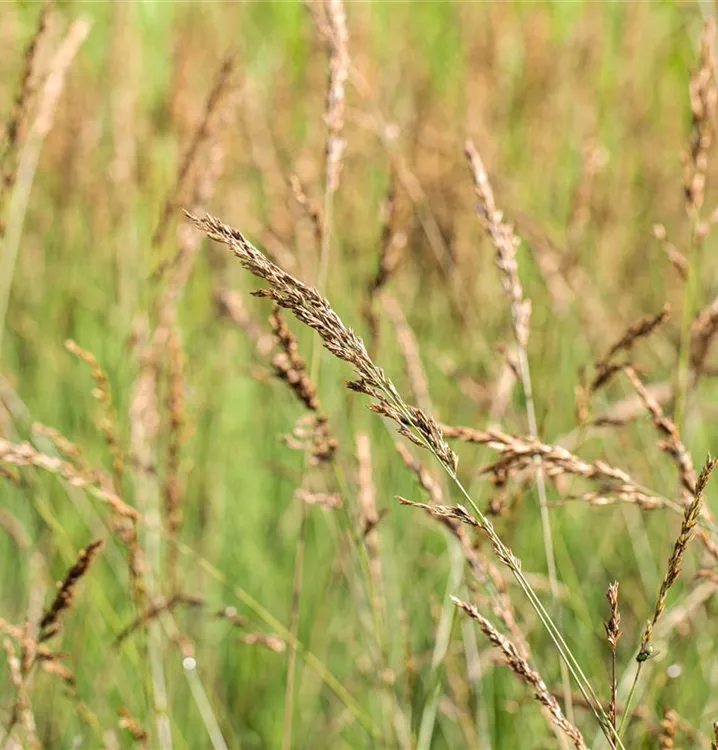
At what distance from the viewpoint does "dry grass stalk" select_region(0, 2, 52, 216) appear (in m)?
1.54

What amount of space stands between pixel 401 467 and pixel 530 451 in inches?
53.7

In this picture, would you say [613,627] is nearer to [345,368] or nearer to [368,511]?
[368,511]

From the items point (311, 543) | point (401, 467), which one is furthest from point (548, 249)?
point (311, 543)

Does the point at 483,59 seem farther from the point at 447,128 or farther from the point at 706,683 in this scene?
the point at 706,683

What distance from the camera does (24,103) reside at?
1552mm

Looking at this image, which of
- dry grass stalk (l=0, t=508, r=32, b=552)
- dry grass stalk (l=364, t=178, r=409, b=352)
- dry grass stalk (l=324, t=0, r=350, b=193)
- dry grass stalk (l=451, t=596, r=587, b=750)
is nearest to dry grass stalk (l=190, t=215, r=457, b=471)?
dry grass stalk (l=451, t=596, r=587, b=750)

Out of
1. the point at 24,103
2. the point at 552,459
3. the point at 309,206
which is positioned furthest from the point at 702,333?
the point at 24,103

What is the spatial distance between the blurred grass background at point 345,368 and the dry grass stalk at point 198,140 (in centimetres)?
7

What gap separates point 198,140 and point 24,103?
0.98 ft

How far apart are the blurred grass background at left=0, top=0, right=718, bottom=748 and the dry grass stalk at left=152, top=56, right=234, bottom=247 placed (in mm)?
74

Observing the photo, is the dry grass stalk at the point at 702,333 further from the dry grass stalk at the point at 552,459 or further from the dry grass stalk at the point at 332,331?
the dry grass stalk at the point at 332,331

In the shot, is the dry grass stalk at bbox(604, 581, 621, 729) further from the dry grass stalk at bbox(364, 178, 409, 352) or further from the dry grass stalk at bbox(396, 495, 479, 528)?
the dry grass stalk at bbox(364, 178, 409, 352)

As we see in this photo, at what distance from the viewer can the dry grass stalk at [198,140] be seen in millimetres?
1628

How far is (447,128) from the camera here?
4.02 metres
